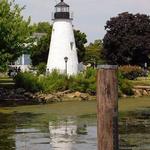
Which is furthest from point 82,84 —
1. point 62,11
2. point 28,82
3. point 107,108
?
point 107,108

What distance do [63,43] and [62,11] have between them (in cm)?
352

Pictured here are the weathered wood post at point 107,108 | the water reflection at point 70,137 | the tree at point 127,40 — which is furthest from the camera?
the tree at point 127,40

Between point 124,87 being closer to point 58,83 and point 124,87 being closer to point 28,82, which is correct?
point 58,83

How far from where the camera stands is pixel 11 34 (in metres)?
40.0

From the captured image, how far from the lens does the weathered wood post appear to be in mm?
9727

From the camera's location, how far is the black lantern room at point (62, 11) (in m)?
62.8

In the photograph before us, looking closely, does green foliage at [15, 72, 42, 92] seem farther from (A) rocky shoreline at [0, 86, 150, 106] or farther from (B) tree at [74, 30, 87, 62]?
(B) tree at [74, 30, 87, 62]

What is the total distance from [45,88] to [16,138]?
29571mm

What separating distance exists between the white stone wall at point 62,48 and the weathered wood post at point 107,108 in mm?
50680

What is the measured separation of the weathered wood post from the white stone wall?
50680 millimetres

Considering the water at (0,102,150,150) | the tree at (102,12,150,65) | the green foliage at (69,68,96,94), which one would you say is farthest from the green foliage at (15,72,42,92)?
the tree at (102,12,150,65)

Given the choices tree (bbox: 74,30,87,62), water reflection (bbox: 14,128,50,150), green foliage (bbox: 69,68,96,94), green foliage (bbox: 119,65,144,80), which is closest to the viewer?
water reflection (bbox: 14,128,50,150)

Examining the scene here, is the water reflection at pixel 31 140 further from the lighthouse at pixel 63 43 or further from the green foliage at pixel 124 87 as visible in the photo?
the lighthouse at pixel 63 43

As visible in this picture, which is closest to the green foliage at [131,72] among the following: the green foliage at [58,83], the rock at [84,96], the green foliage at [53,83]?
the green foliage at [58,83]
